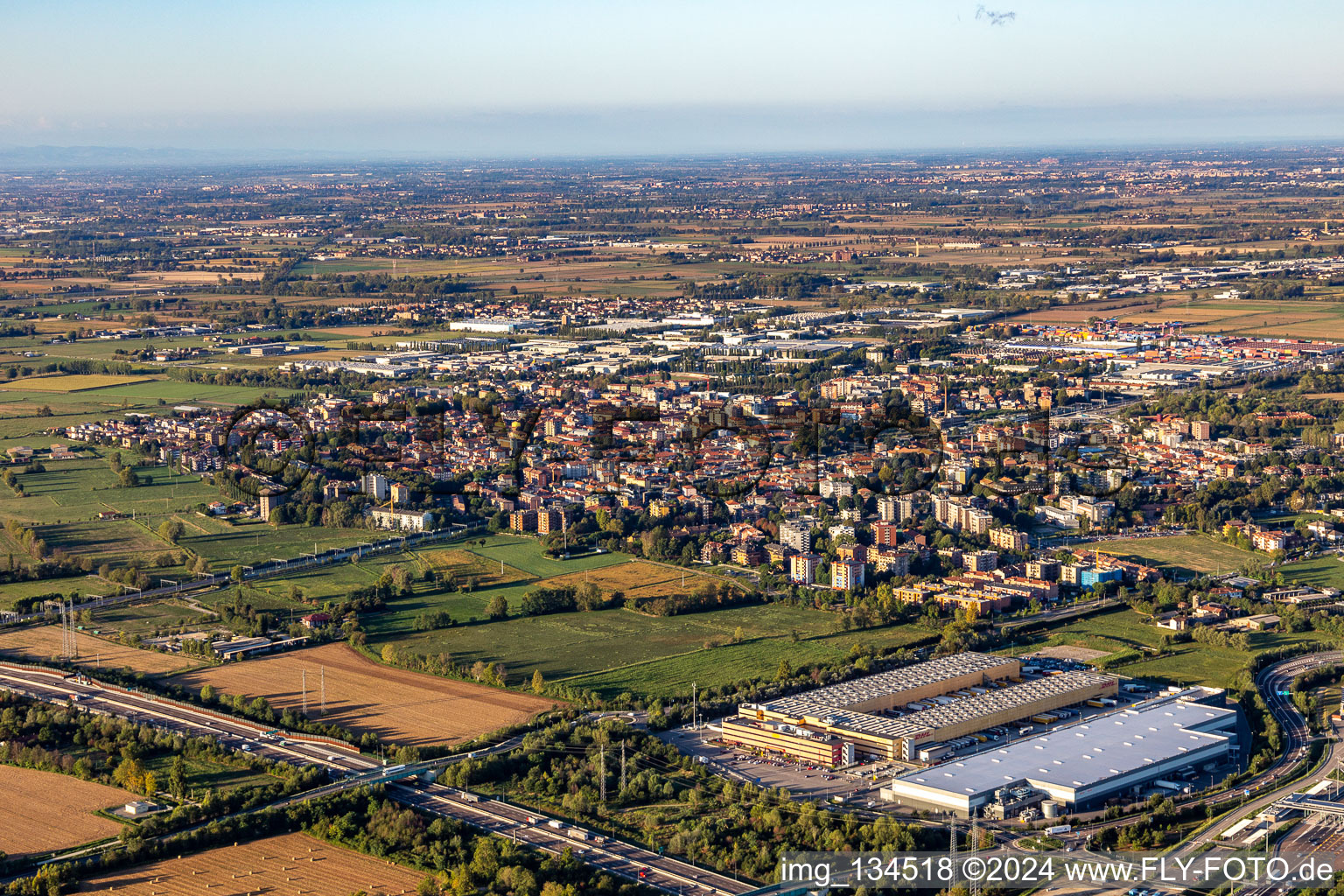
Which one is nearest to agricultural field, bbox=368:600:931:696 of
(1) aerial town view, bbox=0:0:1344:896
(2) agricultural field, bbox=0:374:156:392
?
(1) aerial town view, bbox=0:0:1344:896

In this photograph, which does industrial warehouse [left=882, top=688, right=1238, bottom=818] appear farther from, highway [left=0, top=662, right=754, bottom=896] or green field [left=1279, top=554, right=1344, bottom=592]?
green field [left=1279, top=554, right=1344, bottom=592]

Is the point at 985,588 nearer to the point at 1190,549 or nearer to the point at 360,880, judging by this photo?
the point at 1190,549

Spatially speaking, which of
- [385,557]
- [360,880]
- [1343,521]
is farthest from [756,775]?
[1343,521]

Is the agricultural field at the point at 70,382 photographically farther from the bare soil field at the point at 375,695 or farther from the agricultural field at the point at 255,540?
the bare soil field at the point at 375,695

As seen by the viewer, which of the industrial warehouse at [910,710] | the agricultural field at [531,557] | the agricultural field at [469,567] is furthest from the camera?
the agricultural field at [531,557]

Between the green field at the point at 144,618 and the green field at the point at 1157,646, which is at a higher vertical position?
the green field at the point at 1157,646

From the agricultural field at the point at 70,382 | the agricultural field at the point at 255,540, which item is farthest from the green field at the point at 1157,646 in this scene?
the agricultural field at the point at 70,382
